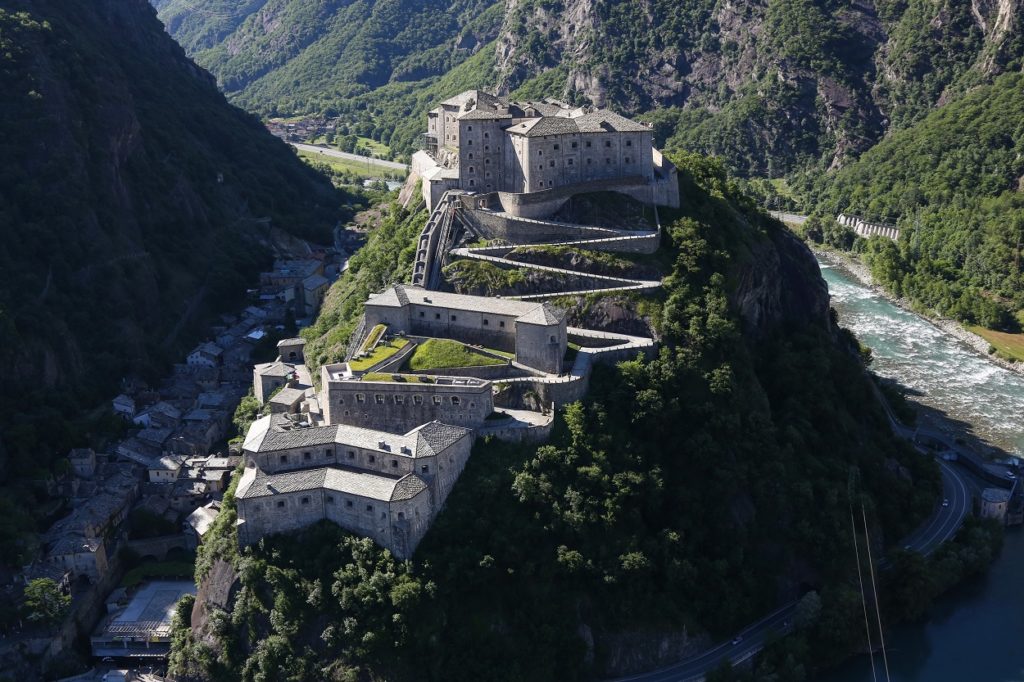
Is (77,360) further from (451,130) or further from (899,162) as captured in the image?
(899,162)

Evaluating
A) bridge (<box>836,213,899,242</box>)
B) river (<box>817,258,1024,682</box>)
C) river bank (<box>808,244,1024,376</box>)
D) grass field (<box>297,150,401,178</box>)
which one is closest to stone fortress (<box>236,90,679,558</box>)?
river (<box>817,258,1024,682</box>)

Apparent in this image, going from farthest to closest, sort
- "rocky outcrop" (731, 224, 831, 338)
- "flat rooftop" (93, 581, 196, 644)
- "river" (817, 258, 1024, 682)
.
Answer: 1. "rocky outcrop" (731, 224, 831, 338)
2. "river" (817, 258, 1024, 682)
3. "flat rooftop" (93, 581, 196, 644)

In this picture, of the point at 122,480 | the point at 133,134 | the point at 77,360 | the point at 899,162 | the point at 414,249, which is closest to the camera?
the point at 122,480

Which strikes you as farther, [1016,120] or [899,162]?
[899,162]

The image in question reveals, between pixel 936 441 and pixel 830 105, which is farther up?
pixel 830 105

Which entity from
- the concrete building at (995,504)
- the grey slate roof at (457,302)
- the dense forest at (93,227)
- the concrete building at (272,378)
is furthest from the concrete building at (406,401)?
the concrete building at (995,504)

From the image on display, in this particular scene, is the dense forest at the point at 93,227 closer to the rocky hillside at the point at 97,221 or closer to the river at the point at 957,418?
the rocky hillside at the point at 97,221

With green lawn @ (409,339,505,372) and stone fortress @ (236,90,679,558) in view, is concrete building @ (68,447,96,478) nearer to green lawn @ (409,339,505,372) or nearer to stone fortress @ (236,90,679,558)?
stone fortress @ (236,90,679,558)

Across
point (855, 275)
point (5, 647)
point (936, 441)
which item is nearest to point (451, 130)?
point (936, 441)
